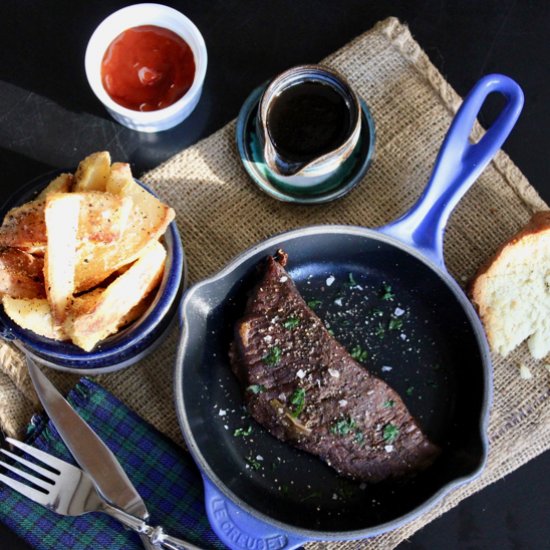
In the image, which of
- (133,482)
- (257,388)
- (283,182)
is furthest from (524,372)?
(133,482)

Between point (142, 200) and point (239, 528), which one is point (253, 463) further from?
point (142, 200)

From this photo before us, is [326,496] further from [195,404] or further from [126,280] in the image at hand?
[126,280]

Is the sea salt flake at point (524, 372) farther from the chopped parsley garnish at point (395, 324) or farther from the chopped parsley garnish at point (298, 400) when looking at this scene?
the chopped parsley garnish at point (298, 400)

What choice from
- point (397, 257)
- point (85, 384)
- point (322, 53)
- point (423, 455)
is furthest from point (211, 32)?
point (423, 455)

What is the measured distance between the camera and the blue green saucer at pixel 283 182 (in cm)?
257

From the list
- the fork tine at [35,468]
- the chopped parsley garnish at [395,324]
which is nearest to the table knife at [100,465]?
the fork tine at [35,468]

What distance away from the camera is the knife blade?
2.40 m

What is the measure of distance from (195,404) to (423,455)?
2.49ft

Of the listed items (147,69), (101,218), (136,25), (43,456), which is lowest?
(43,456)

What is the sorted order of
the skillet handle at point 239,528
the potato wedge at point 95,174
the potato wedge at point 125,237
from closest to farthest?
→ the potato wedge at point 125,237
the potato wedge at point 95,174
the skillet handle at point 239,528

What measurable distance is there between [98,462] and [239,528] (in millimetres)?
505

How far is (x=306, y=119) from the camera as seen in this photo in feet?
8.21

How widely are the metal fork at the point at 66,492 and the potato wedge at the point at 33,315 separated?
58 centimetres

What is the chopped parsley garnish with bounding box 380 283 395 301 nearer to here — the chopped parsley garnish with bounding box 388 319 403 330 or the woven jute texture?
the chopped parsley garnish with bounding box 388 319 403 330
